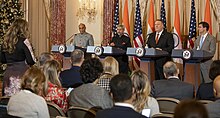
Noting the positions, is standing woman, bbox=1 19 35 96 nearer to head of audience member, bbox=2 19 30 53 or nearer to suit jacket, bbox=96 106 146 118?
head of audience member, bbox=2 19 30 53

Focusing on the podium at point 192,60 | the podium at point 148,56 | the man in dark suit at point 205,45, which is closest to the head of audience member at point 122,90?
the podium at point 192,60

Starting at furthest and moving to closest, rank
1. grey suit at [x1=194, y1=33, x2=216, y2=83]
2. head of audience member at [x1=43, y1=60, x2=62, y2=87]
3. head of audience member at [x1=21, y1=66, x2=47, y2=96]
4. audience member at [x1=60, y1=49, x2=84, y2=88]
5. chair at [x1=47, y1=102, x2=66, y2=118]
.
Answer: grey suit at [x1=194, y1=33, x2=216, y2=83] < audience member at [x1=60, y1=49, x2=84, y2=88] < head of audience member at [x1=43, y1=60, x2=62, y2=87] < chair at [x1=47, y1=102, x2=66, y2=118] < head of audience member at [x1=21, y1=66, x2=47, y2=96]

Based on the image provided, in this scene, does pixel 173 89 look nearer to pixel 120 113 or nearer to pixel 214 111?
pixel 214 111

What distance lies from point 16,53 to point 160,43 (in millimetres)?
3415

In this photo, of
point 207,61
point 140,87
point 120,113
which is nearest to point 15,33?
point 140,87

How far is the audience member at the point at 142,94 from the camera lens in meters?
3.56

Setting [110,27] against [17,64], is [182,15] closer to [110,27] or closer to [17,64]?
[110,27]

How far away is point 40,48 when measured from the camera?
1193 cm

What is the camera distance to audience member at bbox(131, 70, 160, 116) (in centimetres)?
356

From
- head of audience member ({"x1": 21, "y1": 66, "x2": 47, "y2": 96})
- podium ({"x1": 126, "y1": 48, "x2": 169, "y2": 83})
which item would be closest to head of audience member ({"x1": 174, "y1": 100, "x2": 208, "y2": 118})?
head of audience member ({"x1": 21, "y1": 66, "x2": 47, "y2": 96})

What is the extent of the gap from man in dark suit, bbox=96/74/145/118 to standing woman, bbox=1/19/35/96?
9.19 feet

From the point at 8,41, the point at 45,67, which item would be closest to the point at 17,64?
the point at 8,41

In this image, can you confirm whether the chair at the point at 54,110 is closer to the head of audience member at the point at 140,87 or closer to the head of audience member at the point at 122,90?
the head of audience member at the point at 140,87

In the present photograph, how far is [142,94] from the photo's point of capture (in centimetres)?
362
